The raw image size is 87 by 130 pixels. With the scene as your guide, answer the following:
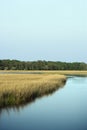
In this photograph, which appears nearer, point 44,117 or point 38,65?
point 44,117

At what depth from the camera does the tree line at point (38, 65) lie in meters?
122

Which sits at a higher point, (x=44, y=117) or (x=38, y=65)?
(x=38, y=65)

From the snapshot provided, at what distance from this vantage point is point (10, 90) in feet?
57.6

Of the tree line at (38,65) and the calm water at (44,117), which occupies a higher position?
the tree line at (38,65)

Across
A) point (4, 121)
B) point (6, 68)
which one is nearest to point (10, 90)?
point (4, 121)

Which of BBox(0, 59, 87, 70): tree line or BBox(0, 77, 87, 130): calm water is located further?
BBox(0, 59, 87, 70): tree line

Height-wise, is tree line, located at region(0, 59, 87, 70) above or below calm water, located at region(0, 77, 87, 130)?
above

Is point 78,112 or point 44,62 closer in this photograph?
point 78,112

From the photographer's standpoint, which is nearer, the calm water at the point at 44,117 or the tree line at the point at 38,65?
the calm water at the point at 44,117

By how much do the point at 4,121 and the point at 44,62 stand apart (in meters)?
115

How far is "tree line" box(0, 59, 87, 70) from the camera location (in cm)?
12247

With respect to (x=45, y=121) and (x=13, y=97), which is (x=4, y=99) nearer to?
(x=13, y=97)

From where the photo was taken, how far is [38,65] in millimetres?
126375

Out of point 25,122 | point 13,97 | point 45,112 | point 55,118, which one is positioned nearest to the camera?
point 25,122
